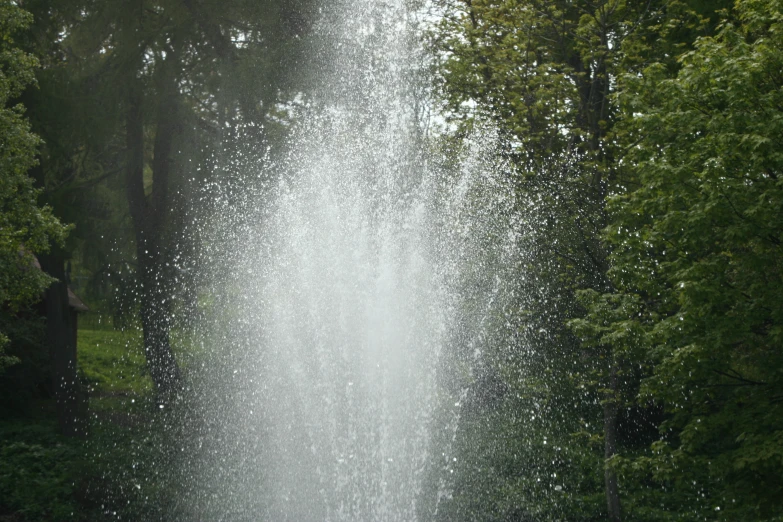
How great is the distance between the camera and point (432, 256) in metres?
12.8

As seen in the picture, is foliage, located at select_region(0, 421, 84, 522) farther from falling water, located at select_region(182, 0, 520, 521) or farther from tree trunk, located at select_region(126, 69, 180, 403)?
tree trunk, located at select_region(126, 69, 180, 403)

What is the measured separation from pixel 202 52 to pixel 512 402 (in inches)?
395

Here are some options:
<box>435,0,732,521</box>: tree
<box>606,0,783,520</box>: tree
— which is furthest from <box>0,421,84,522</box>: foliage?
<box>606,0,783,520</box>: tree

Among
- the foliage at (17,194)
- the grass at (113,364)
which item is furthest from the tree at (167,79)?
the grass at (113,364)

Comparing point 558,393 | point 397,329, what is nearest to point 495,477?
point 558,393

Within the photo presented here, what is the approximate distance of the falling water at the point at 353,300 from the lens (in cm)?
1076

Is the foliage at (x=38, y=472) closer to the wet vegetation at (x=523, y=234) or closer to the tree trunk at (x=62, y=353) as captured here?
the wet vegetation at (x=523, y=234)

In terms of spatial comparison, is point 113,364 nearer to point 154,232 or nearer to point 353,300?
point 154,232

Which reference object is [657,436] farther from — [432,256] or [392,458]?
[392,458]

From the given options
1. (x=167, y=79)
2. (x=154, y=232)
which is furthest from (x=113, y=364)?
(x=167, y=79)

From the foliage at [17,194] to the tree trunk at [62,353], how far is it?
3.24 metres

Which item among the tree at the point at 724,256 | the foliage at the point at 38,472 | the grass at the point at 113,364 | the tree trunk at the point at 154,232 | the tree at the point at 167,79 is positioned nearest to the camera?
the tree at the point at 724,256

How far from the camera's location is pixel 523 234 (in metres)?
13.4

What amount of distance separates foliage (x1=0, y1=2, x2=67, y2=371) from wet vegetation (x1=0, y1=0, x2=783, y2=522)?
0.19ft
